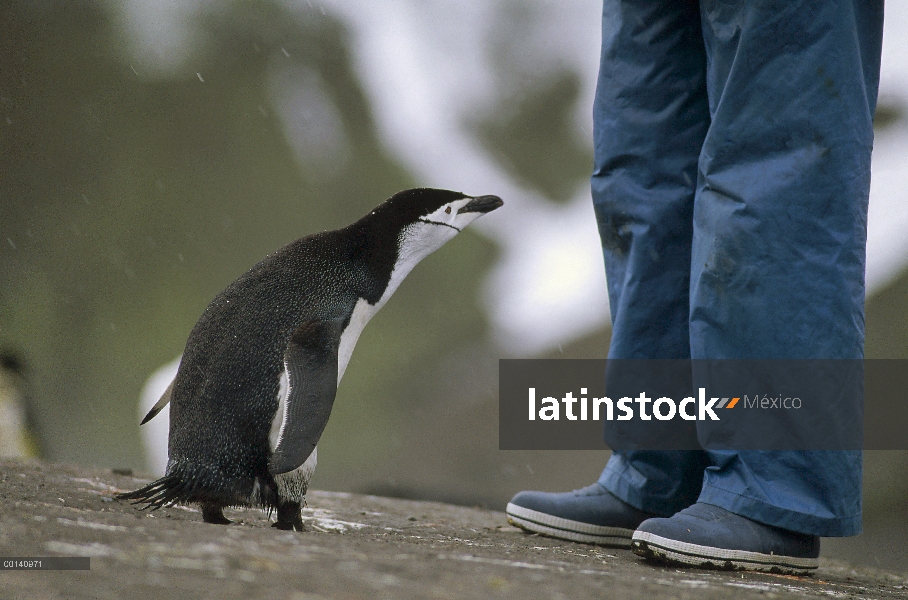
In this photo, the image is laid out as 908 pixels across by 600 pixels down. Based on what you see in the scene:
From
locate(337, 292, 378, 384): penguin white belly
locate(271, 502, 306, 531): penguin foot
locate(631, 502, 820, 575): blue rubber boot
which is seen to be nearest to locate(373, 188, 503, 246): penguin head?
locate(337, 292, 378, 384): penguin white belly

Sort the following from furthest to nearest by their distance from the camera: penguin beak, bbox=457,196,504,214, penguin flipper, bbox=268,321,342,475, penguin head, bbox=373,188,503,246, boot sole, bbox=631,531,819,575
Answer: penguin beak, bbox=457,196,504,214 < penguin head, bbox=373,188,503,246 < penguin flipper, bbox=268,321,342,475 < boot sole, bbox=631,531,819,575

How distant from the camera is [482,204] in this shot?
63.1 inches

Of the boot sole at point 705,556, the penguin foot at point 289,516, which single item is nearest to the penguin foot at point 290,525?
the penguin foot at point 289,516

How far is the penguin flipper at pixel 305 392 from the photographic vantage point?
3.64 ft

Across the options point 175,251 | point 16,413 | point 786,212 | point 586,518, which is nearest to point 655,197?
point 786,212

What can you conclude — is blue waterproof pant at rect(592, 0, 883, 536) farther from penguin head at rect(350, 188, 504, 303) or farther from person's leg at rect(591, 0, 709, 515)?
penguin head at rect(350, 188, 504, 303)

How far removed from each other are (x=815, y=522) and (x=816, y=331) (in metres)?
0.26

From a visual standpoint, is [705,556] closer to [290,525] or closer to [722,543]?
[722,543]

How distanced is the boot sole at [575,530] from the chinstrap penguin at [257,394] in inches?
16.8

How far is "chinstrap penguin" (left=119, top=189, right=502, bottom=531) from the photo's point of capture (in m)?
1.13

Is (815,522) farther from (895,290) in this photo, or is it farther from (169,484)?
(895,290)

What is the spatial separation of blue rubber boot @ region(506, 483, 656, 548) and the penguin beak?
1.93ft

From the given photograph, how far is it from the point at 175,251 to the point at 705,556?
122 inches

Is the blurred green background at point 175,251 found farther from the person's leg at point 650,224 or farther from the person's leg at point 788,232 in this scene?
the person's leg at point 788,232
